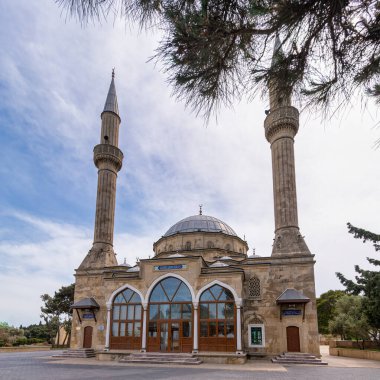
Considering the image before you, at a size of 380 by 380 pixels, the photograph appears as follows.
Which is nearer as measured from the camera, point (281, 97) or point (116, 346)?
point (281, 97)

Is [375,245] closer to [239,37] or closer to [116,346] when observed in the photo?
[116,346]

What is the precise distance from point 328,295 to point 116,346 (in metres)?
28.5

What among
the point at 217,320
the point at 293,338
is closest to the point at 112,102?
the point at 217,320

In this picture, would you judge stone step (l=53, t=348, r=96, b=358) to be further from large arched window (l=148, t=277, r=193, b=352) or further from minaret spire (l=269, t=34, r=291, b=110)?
minaret spire (l=269, t=34, r=291, b=110)

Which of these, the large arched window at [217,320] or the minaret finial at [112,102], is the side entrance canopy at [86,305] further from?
the minaret finial at [112,102]

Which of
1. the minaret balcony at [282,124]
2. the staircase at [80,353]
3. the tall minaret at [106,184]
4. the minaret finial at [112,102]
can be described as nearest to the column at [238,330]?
the staircase at [80,353]

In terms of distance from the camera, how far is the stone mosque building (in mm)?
16531

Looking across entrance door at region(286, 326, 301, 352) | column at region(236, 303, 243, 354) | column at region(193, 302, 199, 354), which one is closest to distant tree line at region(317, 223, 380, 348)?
entrance door at region(286, 326, 301, 352)

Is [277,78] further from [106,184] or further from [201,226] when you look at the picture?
[201,226]

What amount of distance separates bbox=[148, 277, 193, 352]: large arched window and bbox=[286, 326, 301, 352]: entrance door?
4645 mm

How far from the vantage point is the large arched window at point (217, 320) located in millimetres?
16094

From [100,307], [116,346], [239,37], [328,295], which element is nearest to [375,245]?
[116,346]

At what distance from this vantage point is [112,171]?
2397 centimetres

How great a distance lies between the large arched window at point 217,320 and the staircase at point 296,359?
87.7 inches
